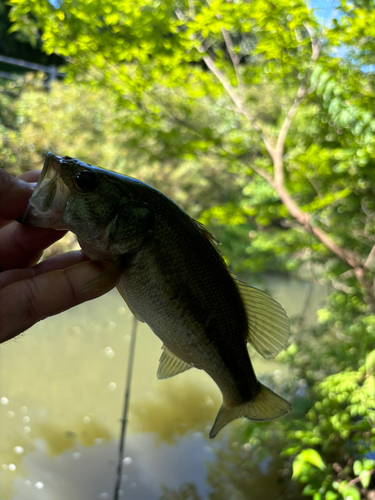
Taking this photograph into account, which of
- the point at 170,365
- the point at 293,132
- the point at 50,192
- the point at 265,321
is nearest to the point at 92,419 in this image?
the point at 170,365

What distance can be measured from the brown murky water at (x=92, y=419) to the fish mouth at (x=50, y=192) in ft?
6.01

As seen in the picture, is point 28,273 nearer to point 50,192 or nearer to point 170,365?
point 50,192

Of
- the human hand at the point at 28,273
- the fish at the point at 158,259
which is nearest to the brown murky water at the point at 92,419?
the human hand at the point at 28,273

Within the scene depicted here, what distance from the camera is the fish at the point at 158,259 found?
68 centimetres

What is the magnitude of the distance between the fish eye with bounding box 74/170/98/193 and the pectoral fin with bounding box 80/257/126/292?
0.15 metres

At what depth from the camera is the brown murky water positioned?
7.95 feet

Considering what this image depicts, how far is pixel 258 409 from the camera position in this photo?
784mm

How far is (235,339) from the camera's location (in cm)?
76

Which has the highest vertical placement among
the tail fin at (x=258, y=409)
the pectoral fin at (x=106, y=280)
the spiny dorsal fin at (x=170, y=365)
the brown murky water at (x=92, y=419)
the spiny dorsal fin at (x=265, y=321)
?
the pectoral fin at (x=106, y=280)

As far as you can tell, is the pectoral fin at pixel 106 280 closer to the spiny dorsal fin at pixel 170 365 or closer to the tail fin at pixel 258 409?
the spiny dorsal fin at pixel 170 365

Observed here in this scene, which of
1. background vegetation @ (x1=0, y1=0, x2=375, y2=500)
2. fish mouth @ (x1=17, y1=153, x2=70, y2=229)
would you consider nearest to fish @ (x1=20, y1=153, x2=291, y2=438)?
fish mouth @ (x1=17, y1=153, x2=70, y2=229)

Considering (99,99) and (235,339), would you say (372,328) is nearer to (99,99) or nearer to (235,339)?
(235,339)

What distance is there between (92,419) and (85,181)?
2.67 metres

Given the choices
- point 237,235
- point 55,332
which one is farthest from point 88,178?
point 237,235
